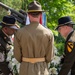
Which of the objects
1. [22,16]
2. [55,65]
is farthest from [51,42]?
[22,16]

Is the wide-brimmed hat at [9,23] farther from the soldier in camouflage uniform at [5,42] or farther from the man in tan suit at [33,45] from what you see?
the man in tan suit at [33,45]

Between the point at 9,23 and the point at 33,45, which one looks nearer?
the point at 33,45

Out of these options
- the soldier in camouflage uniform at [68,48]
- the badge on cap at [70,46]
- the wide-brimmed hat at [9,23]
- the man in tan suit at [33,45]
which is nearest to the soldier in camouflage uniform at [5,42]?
the wide-brimmed hat at [9,23]

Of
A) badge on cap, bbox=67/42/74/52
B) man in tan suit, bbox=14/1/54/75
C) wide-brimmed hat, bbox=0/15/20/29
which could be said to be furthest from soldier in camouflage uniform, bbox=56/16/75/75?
wide-brimmed hat, bbox=0/15/20/29

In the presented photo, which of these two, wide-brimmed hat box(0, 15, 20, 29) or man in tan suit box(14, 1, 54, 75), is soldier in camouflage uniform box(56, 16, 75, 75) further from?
wide-brimmed hat box(0, 15, 20, 29)

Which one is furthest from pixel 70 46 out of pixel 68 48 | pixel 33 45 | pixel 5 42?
pixel 5 42

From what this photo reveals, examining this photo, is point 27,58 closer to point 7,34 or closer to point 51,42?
point 51,42

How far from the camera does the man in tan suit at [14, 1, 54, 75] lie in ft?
12.8

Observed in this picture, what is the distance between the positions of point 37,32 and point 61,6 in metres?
5.55

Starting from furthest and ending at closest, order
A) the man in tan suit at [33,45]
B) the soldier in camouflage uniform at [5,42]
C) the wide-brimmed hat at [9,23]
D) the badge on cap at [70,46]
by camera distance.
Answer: the wide-brimmed hat at [9,23], the soldier in camouflage uniform at [5,42], the badge on cap at [70,46], the man in tan suit at [33,45]

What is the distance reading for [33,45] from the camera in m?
3.91

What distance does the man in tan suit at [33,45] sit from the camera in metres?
3.90

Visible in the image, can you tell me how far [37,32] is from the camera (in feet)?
12.9

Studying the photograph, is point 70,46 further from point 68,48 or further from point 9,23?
point 9,23
